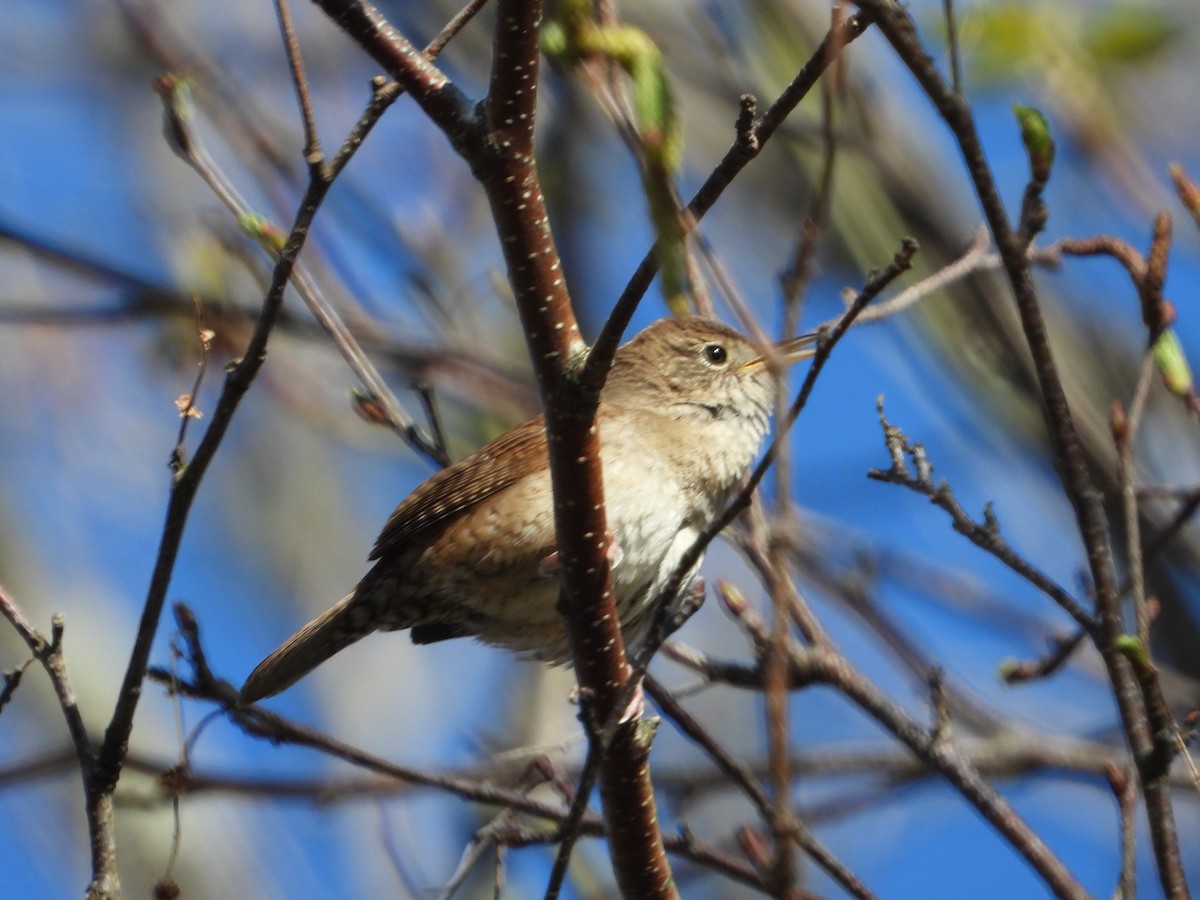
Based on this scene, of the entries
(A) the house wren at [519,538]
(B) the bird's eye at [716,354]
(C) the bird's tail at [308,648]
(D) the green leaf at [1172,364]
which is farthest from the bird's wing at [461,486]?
(D) the green leaf at [1172,364]

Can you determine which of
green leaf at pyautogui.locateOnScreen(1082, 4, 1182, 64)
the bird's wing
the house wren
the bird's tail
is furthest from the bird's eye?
green leaf at pyautogui.locateOnScreen(1082, 4, 1182, 64)

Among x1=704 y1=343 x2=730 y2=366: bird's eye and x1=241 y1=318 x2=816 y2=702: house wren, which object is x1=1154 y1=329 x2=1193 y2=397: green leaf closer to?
x1=241 y1=318 x2=816 y2=702: house wren

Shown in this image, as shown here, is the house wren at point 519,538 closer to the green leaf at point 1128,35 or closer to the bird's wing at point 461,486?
the bird's wing at point 461,486

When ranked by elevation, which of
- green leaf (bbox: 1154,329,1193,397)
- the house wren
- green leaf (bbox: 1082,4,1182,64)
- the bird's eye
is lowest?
green leaf (bbox: 1154,329,1193,397)

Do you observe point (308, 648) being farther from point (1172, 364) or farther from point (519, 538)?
point (1172, 364)

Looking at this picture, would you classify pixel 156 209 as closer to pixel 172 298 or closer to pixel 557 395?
pixel 172 298

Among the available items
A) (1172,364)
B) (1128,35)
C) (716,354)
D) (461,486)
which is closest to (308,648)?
(461,486)

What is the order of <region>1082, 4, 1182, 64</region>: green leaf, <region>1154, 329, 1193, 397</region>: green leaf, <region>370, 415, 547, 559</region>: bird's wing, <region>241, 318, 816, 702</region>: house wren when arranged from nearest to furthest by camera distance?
<region>1154, 329, 1193, 397</region>: green leaf, <region>241, 318, 816, 702</region>: house wren, <region>370, 415, 547, 559</region>: bird's wing, <region>1082, 4, 1182, 64</region>: green leaf

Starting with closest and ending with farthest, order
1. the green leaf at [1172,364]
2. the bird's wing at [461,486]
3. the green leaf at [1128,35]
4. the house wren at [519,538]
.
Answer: the green leaf at [1172,364]
the house wren at [519,538]
the bird's wing at [461,486]
the green leaf at [1128,35]
